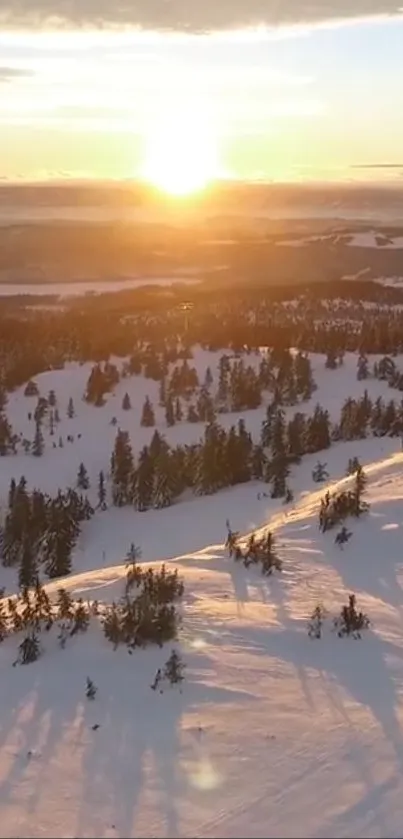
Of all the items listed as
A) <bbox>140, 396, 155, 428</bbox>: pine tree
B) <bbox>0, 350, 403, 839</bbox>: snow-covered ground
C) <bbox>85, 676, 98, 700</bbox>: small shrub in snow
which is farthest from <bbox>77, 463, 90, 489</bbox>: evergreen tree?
<bbox>85, 676, 98, 700</bbox>: small shrub in snow

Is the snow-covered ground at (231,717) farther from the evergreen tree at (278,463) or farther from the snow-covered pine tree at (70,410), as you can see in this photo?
the snow-covered pine tree at (70,410)

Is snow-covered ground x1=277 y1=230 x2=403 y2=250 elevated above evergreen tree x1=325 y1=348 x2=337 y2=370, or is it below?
below

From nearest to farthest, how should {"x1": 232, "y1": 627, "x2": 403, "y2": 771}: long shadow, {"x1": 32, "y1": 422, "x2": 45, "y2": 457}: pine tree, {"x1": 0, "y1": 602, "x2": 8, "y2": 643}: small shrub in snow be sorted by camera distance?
{"x1": 232, "y1": 627, "x2": 403, "y2": 771}: long shadow → {"x1": 0, "y1": 602, "x2": 8, "y2": 643}: small shrub in snow → {"x1": 32, "y1": 422, "x2": 45, "y2": 457}: pine tree

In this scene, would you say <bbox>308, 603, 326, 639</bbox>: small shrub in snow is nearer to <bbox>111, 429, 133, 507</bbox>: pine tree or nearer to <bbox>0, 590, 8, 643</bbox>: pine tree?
<bbox>0, 590, 8, 643</bbox>: pine tree

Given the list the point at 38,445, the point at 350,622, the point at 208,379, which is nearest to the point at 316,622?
the point at 350,622

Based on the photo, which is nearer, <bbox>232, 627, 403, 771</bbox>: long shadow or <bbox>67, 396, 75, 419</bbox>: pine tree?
<bbox>232, 627, 403, 771</bbox>: long shadow

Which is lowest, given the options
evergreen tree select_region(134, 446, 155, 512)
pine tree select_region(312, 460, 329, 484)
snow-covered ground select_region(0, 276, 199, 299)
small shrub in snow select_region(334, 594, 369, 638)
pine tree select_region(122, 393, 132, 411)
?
snow-covered ground select_region(0, 276, 199, 299)
